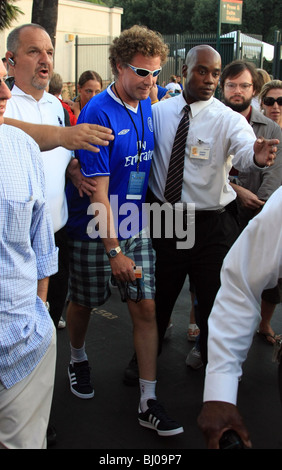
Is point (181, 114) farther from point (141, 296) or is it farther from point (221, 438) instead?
point (221, 438)

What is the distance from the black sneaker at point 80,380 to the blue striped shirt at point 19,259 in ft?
4.92

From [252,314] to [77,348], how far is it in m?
2.03

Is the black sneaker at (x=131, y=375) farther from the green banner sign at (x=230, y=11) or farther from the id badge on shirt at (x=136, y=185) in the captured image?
the green banner sign at (x=230, y=11)

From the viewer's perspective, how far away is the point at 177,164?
133 inches

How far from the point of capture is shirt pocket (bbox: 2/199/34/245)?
1.96m

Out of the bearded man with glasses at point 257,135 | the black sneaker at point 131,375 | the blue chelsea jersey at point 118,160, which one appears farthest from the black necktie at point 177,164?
the black sneaker at point 131,375

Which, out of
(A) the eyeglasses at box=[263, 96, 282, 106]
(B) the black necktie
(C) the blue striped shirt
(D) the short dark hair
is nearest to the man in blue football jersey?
(B) the black necktie

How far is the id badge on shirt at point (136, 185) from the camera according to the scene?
327 centimetres

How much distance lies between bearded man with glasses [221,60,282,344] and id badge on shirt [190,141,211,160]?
0.66 meters

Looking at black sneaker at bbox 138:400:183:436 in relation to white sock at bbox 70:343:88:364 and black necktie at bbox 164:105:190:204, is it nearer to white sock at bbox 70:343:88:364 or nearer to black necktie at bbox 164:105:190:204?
white sock at bbox 70:343:88:364

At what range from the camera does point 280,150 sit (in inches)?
166

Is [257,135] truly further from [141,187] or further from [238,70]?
[141,187]

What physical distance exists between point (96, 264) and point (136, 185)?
57 cm

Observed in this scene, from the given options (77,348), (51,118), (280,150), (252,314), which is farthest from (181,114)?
(252,314)
